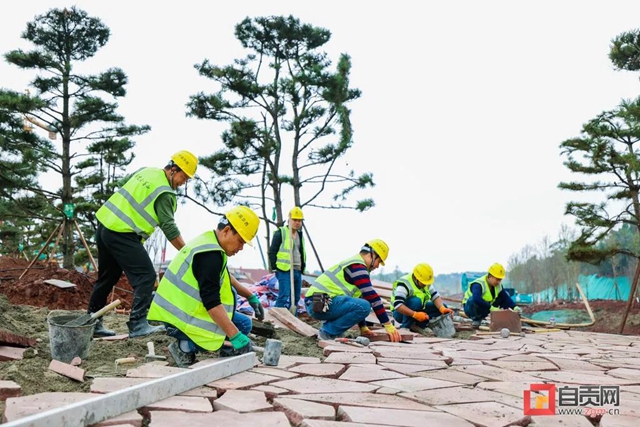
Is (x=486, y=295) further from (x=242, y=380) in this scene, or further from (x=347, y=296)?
(x=242, y=380)

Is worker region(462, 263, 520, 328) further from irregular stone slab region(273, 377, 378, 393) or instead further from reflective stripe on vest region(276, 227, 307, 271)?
irregular stone slab region(273, 377, 378, 393)

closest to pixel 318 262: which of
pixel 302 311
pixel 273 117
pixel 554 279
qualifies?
pixel 302 311

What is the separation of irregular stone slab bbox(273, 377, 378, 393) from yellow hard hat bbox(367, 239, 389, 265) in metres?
2.28

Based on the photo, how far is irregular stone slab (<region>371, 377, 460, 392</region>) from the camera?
3420 mm

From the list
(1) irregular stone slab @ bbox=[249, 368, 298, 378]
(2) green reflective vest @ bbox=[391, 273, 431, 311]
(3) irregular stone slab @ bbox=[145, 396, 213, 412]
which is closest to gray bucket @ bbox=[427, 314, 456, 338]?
(2) green reflective vest @ bbox=[391, 273, 431, 311]

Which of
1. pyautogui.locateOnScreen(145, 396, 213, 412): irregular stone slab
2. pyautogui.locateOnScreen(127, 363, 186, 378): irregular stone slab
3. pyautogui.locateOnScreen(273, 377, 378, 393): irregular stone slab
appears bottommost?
pyautogui.locateOnScreen(145, 396, 213, 412): irregular stone slab

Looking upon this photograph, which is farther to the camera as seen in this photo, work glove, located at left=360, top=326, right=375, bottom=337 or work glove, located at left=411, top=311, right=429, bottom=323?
work glove, located at left=411, top=311, right=429, bottom=323

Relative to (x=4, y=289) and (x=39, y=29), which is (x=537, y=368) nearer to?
(x=4, y=289)

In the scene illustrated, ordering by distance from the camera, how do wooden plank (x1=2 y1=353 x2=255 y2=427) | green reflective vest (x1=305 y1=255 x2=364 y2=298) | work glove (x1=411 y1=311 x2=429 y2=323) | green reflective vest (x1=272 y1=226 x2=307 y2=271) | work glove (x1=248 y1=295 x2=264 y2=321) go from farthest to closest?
green reflective vest (x1=272 y1=226 x2=307 y2=271) → work glove (x1=411 y1=311 x2=429 y2=323) → green reflective vest (x1=305 y1=255 x2=364 y2=298) → work glove (x1=248 y1=295 x2=264 y2=321) → wooden plank (x1=2 y1=353 x2=255 y2=427)

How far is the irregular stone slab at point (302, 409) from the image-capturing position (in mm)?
2601

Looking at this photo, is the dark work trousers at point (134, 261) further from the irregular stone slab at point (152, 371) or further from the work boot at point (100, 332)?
the irregular stone slab at point (152, 371)

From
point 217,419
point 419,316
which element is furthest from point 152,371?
point 419,316

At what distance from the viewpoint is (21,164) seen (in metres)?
16.6

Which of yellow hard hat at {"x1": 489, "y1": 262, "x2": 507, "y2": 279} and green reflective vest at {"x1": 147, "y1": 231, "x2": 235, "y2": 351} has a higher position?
yellow hard hat at {"x1": 489, "y1": 262, "x2": 507, "y2": 279}
